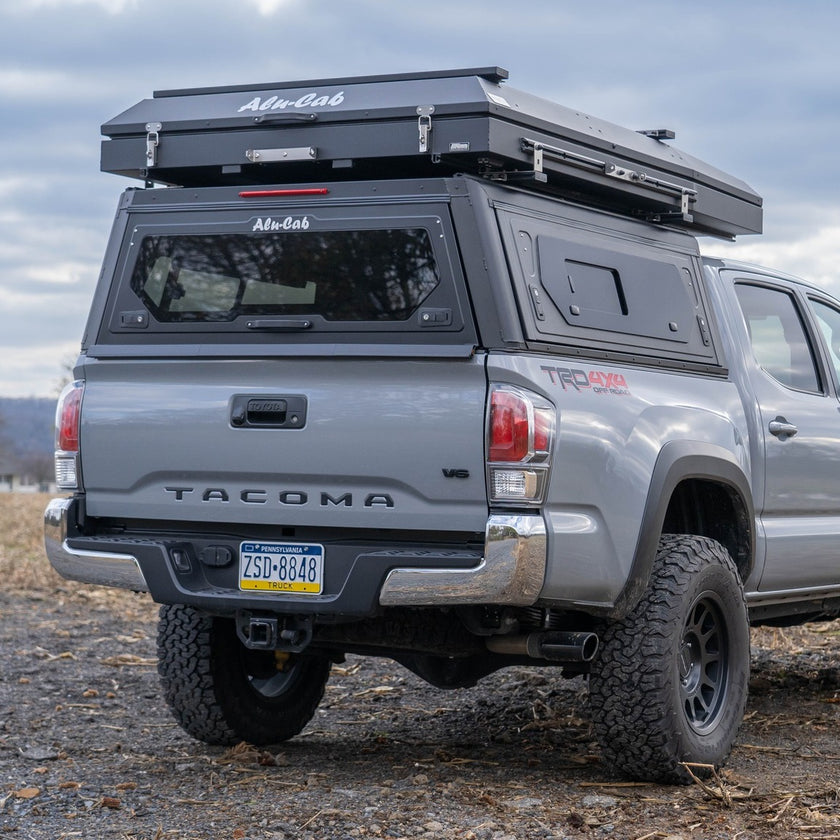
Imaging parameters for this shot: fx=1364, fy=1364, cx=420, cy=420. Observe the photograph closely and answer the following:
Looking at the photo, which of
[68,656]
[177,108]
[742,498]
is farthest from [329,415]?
[68,656]

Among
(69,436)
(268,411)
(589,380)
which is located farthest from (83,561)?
(589,380)

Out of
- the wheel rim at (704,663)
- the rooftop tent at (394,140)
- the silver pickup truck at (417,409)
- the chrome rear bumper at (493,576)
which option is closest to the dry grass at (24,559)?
the silver pickup truck at (417,409)

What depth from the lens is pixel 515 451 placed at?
4445 millimetres

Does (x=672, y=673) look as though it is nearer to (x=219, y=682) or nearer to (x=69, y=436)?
(x=219, y=682)

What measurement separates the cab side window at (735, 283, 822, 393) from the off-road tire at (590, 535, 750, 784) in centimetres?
125

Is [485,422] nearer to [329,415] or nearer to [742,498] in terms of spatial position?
[329,415]

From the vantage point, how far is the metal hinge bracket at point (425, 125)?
4.80m

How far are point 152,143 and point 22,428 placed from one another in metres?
97.4

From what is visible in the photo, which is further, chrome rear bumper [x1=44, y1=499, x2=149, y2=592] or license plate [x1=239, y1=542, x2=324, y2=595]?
chrome rear bumper [x1=44, y1=499, x2=149, y2=592]

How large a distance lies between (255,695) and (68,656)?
2980 mm

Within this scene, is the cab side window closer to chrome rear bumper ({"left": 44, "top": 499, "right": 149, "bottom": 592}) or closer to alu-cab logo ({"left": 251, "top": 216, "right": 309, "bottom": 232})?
alu-cab logo ({"left": 251, "top": 216, "right": 309, "bottom": 232})

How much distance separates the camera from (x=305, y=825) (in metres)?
4.52

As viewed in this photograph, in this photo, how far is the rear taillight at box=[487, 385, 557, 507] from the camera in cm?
445

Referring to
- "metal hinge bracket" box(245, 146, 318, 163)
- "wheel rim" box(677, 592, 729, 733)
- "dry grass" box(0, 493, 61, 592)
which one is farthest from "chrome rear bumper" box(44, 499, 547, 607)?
"dry grass" box(0, 493, 61, 592)
